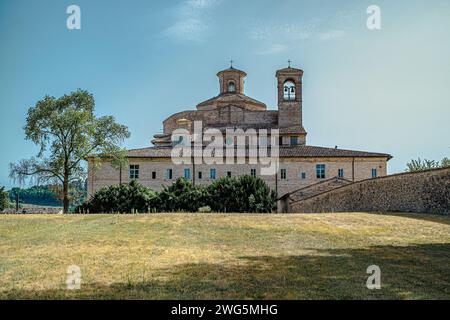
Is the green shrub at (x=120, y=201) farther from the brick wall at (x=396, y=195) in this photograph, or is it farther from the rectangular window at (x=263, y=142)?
the rectangular window at (x=263, y=142)

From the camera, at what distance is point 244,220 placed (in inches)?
711

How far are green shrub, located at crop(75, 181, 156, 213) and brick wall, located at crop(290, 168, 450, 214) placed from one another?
12711 millimetres

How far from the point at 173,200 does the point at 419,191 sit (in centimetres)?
1839

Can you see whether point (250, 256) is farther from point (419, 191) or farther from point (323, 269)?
point (419, 191)

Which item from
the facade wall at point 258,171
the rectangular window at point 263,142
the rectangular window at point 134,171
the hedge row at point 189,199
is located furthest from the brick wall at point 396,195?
the rectangular window at point 134,171

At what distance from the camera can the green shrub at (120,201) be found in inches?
1307

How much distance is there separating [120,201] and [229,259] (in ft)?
83.8

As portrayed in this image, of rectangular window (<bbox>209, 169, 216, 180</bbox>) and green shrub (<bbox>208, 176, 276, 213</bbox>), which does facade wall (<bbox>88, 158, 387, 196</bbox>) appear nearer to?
rectangular window (<bbox>209, 169, 216, 180</bbox>)

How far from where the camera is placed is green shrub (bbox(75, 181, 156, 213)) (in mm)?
33188

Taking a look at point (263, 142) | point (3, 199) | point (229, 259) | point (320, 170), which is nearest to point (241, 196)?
point (320, 170)

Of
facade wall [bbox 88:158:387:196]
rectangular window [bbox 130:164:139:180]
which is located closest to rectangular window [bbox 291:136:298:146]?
facade wall [bbox 88:158:387:196]

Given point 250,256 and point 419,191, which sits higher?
point 419,191
